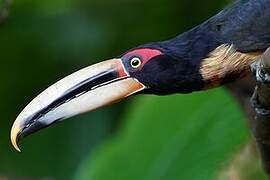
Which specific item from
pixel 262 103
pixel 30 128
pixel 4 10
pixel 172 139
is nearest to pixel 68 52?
pixel 172 139

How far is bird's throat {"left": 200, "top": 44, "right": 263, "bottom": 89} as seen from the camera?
3150mm

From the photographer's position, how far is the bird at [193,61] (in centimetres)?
311

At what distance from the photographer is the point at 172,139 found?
4.06 meters

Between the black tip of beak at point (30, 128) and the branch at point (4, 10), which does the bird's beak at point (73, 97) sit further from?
the branch at point (4, 10)

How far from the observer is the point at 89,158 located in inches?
169

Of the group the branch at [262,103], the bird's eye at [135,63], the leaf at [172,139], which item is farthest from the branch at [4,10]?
the leaf at [172,139]

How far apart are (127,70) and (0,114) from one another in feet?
4.97

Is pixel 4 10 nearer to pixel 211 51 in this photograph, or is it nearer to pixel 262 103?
pixel 211 51

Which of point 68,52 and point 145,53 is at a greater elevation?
point 68,52

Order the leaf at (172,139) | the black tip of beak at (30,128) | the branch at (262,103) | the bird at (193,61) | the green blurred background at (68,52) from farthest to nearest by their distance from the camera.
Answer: the green blurred background at (68,52)
the leaf at (172,139)
the bird at (193,61)
the black tip of beak at (30,128)
the branch at (262,103)

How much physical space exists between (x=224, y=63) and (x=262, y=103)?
34 centimetres

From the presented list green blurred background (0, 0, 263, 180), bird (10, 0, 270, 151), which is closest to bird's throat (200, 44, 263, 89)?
bird (10, 0, 270, 151)

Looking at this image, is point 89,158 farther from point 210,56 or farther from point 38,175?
point 210,56

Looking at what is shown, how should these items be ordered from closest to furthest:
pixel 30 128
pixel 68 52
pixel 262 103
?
pixel 262 103 → pixel 30 128 → pixel 68 52
